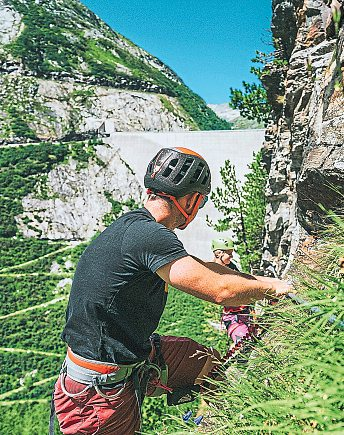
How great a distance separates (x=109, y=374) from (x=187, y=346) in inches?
27.6

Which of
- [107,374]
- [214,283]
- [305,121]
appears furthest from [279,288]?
[305,121]

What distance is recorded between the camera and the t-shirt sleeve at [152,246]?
7.26ft

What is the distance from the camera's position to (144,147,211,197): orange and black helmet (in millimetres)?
2699

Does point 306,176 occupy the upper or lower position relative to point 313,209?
upper

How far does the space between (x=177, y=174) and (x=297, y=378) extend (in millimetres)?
1346

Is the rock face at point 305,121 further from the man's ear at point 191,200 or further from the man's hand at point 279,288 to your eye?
the man's ear at point 191,200

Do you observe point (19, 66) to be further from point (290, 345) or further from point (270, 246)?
point (290, 345)

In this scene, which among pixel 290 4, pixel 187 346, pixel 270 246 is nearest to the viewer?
pixel 187 346

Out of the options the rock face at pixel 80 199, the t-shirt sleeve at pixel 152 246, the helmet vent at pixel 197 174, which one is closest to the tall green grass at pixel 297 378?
the t-shirt sleeve at pixel 152 246

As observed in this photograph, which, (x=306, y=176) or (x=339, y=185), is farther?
(x=306, y=176)

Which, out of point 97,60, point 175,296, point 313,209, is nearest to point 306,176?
point 313,209

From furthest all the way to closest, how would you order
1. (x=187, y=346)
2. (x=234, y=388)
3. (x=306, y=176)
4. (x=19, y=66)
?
(x=19, y=66) → (x=306, y=176) → (x=187, y=346) → (x=234, y=388)

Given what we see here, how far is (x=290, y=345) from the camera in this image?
6.03 feet

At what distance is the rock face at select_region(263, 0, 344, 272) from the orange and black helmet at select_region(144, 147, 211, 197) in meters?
0.80
